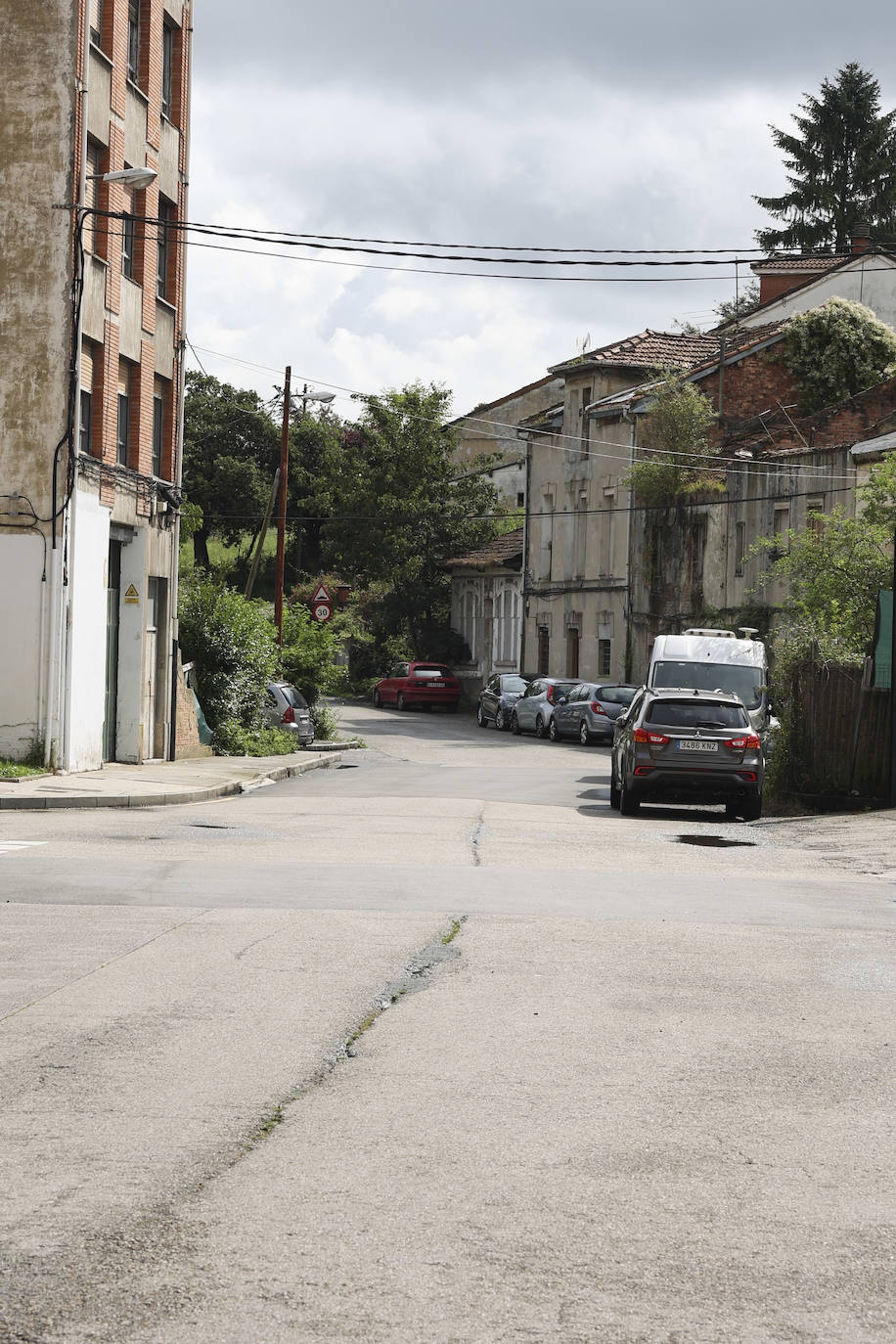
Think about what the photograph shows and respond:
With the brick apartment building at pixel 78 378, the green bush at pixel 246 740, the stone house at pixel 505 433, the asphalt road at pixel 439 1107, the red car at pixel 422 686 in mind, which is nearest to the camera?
the asphalt road at pixel 439 1107

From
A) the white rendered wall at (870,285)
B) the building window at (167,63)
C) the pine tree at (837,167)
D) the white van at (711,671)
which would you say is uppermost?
the pine tree at (837,167)

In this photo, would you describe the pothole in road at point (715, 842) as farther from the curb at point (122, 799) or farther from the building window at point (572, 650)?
the building window at point (572, 650)

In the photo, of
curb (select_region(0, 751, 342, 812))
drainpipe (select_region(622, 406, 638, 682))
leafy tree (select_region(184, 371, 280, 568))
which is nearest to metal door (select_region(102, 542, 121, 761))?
curb (select_region(0, 751, 342, 812))

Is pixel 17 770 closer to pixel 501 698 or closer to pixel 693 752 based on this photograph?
pixel 693 752

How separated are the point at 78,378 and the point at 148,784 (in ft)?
19.6

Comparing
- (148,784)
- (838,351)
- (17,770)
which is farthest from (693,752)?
(838,351)

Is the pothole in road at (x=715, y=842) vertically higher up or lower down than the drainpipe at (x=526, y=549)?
lower down

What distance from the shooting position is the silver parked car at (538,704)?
44.8 m

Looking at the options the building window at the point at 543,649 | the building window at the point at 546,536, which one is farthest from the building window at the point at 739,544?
the building window at the point at 543,649

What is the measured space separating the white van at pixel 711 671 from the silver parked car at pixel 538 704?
1708 centimetres

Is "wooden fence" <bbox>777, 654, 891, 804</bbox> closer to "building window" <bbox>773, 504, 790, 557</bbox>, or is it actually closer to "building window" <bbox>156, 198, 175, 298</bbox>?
"building window" <bbox>156, 198, 175, 298</bbox>

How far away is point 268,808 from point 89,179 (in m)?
10.5

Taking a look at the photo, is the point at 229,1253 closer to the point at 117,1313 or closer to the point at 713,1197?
the point at 117,1313

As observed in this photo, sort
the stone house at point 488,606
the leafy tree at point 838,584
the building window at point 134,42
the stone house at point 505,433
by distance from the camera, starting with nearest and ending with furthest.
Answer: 1. the leafy tree at point 838,584
2. the building window at point 134,42
3. the stone house at point 488,606
4. the stone house at point 505,433
